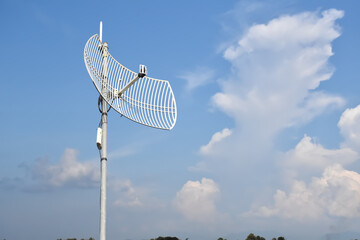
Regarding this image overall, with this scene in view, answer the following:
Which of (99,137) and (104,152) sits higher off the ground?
(99,137)

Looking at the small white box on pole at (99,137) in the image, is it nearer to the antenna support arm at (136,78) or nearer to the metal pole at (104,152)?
the metal pole at (104,152)

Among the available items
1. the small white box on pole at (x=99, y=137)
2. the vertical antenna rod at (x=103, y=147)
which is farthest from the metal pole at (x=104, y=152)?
the small white box on pole at (x=99, y=137)

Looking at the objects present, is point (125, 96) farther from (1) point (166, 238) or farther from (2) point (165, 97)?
(1) point (166, 238)

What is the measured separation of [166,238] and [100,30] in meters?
49.3

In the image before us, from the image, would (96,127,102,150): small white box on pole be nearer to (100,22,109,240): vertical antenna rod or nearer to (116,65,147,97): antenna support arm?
(100,22,109,240): vertical antenna rod

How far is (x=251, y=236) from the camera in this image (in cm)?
6900

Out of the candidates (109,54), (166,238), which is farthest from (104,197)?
(166,238)

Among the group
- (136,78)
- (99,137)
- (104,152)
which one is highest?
(136,78)

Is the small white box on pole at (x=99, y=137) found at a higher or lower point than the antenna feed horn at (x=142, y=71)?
lower

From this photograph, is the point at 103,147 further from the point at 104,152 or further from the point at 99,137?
the point at 99,137

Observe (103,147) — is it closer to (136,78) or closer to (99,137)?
(99,137)

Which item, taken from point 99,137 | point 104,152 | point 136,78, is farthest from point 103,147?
point 136,78

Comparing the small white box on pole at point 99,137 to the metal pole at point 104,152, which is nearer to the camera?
the metal pole at point 104,152

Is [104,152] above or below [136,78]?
below
